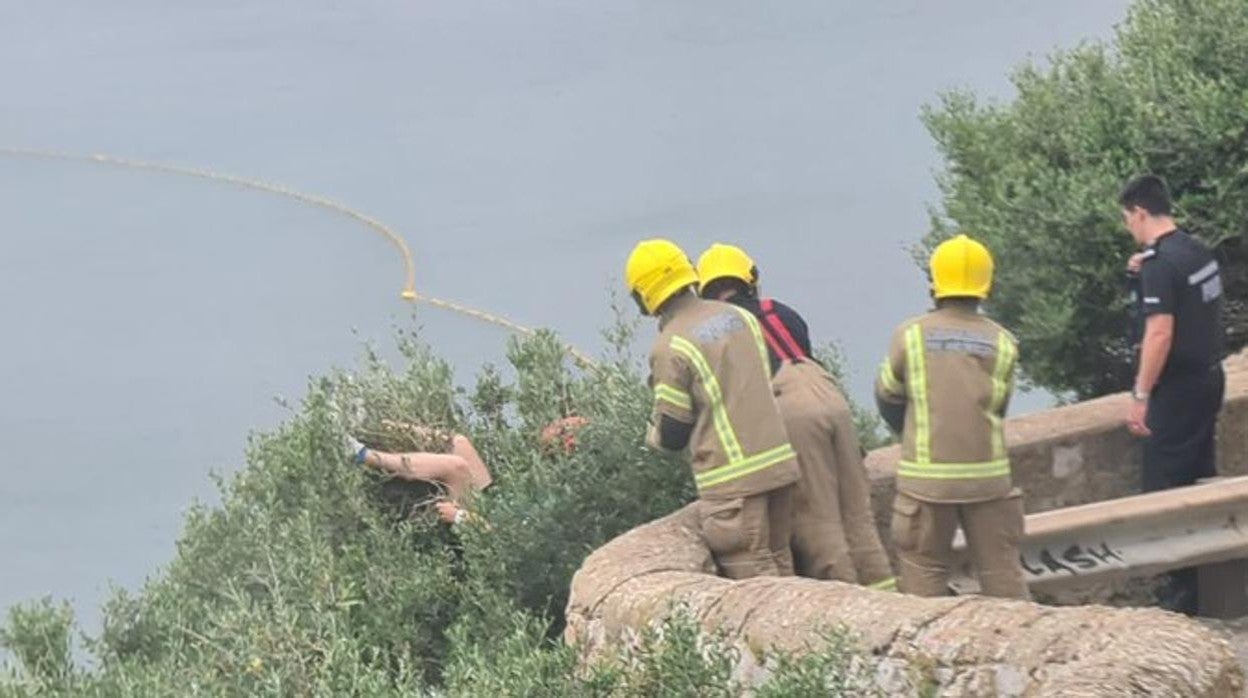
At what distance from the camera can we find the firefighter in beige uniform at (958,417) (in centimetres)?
639

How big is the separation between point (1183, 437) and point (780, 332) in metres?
1.68

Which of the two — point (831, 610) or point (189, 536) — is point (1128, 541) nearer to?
point (831, 610)

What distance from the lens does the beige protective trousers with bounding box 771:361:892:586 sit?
676 centimetres

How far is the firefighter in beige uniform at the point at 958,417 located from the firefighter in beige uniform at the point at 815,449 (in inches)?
11.8

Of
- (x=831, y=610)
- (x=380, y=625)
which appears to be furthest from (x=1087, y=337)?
(x=831, y=610)

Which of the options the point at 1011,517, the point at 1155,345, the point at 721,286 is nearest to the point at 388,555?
the point at 721,286

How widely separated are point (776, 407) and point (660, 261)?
0.62 meters

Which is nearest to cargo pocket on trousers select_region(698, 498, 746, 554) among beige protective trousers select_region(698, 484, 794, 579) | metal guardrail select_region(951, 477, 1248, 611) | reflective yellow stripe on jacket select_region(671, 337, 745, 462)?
beige protective trousers select_region(698, 484, 794, 579)

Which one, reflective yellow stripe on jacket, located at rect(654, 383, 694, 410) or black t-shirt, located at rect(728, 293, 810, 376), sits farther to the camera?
black t-shirt, located at rect(728, 293, 810, 376)

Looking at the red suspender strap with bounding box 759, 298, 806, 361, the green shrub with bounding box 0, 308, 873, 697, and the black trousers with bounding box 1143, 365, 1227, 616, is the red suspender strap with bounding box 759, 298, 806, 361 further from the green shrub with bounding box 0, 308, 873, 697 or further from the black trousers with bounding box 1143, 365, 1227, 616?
the black trousers with bounding box 1143, 365, 1227, 616

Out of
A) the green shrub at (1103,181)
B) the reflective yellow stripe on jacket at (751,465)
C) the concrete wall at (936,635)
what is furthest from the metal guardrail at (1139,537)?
the green shrub at (1103,181)

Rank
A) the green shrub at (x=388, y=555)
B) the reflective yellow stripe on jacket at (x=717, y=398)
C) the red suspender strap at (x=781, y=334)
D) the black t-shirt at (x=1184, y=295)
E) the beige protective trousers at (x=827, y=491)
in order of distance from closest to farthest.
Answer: the green shrub at (x=388, y=555)
the reflective yellow stripe on jacket at (x=717, y=398)
the beige protective trousers at (x=827, y=491)
the red suspender strap at (x=781, y=334)
the black t-shirt at (x=1184, y=295)

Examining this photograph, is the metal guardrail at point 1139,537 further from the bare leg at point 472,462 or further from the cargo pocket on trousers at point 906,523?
the bare leg at point 472,462

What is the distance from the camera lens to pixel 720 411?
6.36m
